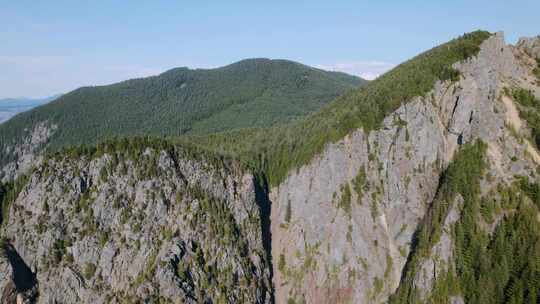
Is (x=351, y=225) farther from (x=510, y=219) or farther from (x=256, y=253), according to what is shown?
(x=510, y=219)

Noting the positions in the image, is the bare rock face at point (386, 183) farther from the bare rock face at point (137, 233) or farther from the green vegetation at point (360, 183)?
the bare rock face at point (137, 233)

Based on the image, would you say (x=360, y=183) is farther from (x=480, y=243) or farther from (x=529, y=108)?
(x=529, y=108)

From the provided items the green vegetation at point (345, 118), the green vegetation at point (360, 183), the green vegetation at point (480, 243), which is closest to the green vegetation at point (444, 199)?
the green vegetation at point (480, 243)

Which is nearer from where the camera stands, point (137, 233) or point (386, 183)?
point (137, 233)

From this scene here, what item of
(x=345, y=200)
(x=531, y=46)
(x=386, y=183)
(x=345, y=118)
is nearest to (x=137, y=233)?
(x=345, y=200)

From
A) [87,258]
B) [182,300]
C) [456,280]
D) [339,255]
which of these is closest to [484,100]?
[456,280]

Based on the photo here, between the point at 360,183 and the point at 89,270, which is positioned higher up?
the point at 360,183
